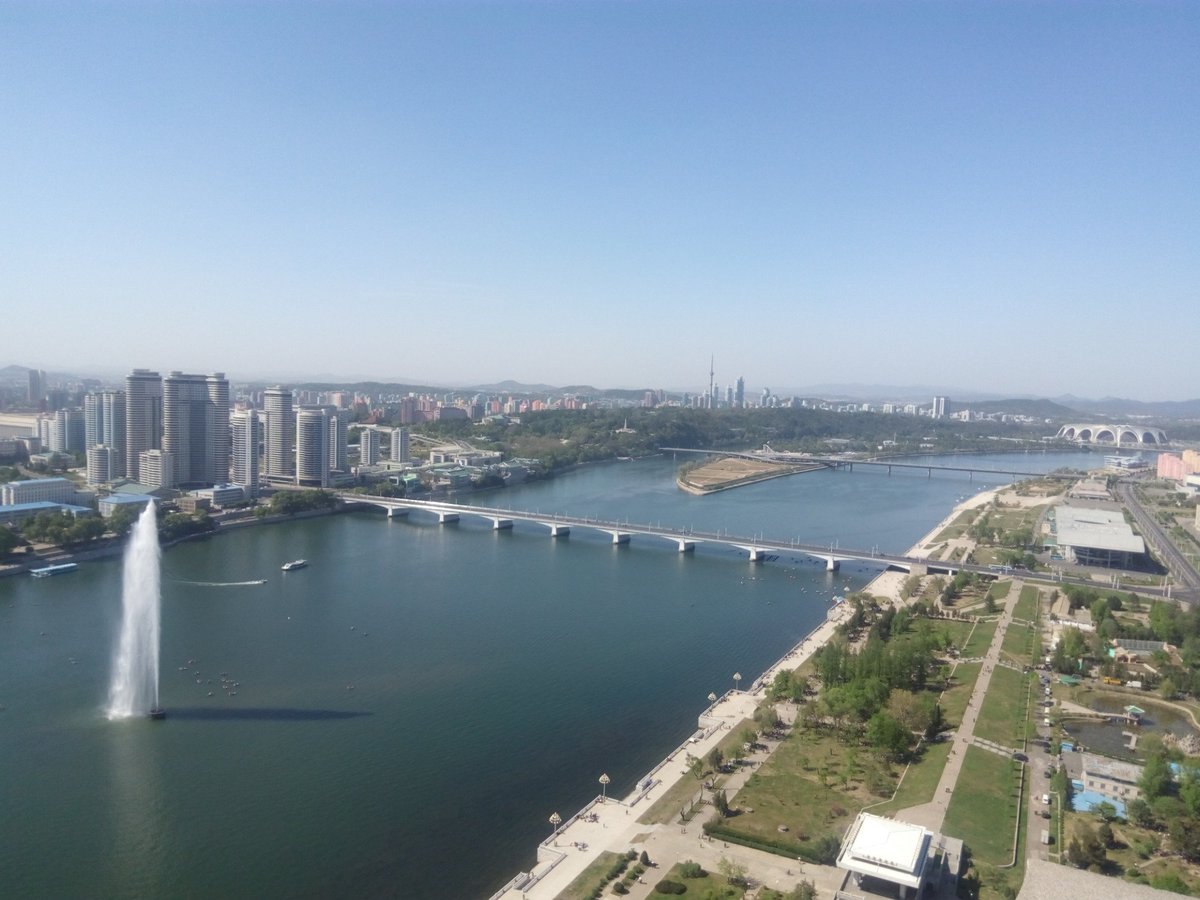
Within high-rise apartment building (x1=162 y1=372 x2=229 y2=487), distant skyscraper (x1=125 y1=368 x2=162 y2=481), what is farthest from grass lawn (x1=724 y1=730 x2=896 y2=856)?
distant skyscraper (x1=125 y1=368 x2=162 y2=481)

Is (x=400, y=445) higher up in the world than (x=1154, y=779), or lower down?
higher up

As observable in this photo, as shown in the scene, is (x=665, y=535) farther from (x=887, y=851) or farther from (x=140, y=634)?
(x=887, y=851)

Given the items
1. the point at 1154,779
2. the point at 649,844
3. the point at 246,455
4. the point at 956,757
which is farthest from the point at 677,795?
the point at 246,455

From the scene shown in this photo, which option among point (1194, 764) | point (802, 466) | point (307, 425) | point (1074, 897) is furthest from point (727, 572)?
point (802, 466)

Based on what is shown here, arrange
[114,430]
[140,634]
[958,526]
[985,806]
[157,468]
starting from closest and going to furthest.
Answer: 1. [985,806]
2. [140,634]
3. [958,526]
4. [157,468]
5. [114,430]

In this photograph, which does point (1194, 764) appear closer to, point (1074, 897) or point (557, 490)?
point (1074, 897)

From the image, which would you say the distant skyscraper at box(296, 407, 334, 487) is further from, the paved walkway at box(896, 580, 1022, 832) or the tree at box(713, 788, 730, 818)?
the tree at box(713, 788, 730, 818)
